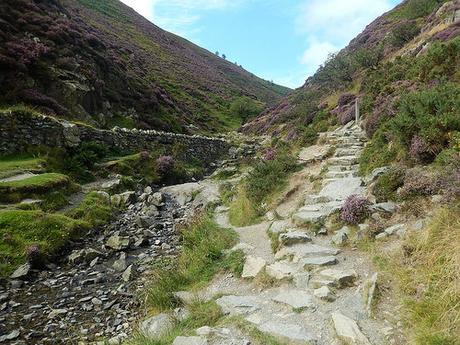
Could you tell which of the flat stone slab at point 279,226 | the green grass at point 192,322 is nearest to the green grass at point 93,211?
the flat stone slab at point 279,226

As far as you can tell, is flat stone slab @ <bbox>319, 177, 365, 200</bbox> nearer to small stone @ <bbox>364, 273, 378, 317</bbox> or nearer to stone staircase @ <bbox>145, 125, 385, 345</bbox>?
stone staircase @ <bbox>145, 125, 385, 345</bbox>

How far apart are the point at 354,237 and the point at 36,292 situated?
28.8ft

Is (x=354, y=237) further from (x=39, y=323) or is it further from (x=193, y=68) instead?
(x=193, y=68)

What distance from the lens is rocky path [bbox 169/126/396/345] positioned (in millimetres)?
6621

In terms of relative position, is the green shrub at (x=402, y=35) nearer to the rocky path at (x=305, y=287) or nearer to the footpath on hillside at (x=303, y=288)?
the footpath on hillside at (x=303, y=288)

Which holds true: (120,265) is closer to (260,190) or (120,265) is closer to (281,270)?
(281,270)

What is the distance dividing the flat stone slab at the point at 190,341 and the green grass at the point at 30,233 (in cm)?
751

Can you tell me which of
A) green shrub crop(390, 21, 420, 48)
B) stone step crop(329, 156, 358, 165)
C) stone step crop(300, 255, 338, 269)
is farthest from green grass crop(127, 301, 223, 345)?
green shrub crop(390, 21, 420, 48)

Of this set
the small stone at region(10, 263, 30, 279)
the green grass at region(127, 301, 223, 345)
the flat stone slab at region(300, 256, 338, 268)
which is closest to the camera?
the green grass at region(127, 301, 223, 345)

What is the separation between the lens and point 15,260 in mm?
12578

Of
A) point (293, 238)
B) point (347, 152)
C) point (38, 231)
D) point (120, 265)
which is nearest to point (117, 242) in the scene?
point (120, 265)

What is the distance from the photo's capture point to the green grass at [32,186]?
1634cm

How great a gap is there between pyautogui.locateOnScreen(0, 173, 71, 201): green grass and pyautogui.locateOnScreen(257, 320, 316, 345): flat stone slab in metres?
13.3

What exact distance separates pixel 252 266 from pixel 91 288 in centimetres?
481
